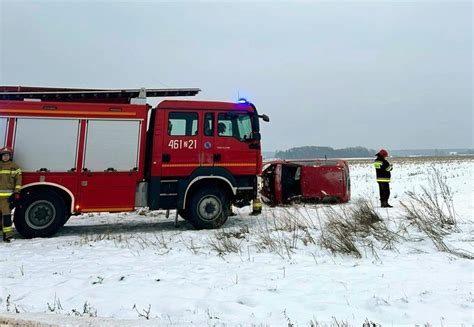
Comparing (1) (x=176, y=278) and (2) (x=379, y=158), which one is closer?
(1) (x=176, y=278)

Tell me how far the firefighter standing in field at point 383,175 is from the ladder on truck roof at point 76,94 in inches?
262

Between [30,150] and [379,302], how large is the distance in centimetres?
711

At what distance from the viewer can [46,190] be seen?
7719 millimetres

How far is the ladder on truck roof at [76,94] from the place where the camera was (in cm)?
795

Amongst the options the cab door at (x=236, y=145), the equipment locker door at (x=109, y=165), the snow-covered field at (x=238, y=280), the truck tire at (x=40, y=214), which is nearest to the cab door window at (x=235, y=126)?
the cab door at (x=236, y=145)

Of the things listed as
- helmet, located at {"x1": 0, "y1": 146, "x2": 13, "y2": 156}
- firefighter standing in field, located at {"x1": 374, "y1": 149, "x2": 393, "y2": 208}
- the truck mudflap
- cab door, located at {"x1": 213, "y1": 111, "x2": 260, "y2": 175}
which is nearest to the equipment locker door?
helmet, located at {"x1": 0, "y1": 146, "x2": 13, "y2": 156}

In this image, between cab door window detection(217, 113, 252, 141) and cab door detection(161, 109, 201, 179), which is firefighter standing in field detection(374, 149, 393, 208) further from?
cab door detection(161, 109, 201, 179)

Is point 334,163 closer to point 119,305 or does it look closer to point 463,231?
point 463,231

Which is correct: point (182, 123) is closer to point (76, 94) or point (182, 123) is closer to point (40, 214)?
point (76, 94)

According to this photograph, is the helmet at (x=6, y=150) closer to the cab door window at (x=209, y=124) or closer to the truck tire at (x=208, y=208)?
the truck tire at (x=208, y=208)

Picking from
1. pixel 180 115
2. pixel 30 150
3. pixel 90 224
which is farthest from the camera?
pixel 90 224

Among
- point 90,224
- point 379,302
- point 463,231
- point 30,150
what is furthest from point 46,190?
point 463,231

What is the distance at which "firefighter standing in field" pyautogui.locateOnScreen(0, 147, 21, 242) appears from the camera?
23.4ft

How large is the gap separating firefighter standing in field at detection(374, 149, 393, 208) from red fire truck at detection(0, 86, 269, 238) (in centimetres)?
433
